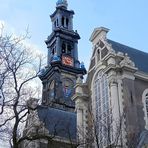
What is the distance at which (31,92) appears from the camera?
2109 cm

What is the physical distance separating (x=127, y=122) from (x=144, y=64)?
8.39 metres

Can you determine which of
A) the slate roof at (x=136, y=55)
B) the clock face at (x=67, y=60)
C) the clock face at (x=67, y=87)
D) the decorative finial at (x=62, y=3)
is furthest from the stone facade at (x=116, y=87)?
the decorative finial at (x=62, y=3)

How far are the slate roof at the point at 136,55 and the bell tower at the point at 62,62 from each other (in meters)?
23.5

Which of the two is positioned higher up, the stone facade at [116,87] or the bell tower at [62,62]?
the bell tower at [62,62]

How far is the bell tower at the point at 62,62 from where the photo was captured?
2598 inches

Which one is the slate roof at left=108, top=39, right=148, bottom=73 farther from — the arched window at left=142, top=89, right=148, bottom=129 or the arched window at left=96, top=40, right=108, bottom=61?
the arched window at left=142, top=89, right=148, bottom=129

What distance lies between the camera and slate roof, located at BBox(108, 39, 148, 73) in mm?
36297

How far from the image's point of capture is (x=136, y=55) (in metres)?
38.6

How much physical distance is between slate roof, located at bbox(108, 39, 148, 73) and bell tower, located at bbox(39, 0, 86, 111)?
925 inches

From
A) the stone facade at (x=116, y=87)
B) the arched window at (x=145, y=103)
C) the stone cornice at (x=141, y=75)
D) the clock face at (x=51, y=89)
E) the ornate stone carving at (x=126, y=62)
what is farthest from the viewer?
the clock face at (x=51, y=89)

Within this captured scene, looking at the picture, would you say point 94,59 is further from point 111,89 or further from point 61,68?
point 61,68

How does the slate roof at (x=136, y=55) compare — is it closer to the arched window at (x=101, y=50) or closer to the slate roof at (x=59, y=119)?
the arched window at (x=101, y=50)

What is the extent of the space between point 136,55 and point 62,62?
3219cm

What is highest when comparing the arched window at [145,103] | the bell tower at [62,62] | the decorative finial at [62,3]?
the decorative finial at [62,3]
